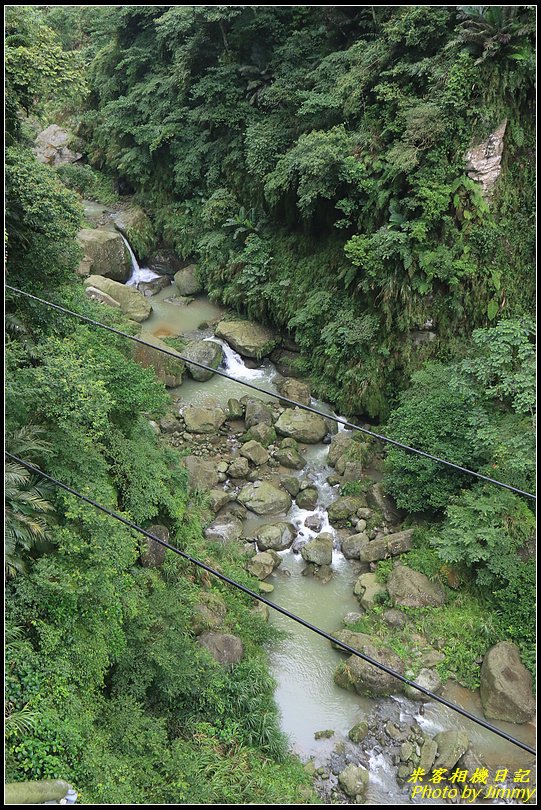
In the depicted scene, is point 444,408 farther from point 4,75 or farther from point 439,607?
point 4,75

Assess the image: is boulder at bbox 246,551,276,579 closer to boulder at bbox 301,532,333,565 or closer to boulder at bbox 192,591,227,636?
boulder at bbox 301,532,333,565

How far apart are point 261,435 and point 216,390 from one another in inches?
101

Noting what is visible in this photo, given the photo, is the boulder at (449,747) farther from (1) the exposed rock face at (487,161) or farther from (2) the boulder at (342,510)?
(1) the exposed rock face at (487,161)

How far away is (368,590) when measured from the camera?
1116 cm

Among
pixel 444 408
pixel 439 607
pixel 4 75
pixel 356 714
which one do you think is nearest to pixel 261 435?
pixel 444 408

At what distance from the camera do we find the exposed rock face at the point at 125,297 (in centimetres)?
1784

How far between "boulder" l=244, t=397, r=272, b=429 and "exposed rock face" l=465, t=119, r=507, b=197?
292 inches

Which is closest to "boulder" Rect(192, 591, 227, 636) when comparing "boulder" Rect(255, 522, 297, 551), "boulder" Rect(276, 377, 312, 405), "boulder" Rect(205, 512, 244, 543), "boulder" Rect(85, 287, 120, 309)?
"boulder" Rect(205, 512, 244, 543)

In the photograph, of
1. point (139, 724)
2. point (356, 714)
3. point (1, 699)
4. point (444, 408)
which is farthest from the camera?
point (444, 408)

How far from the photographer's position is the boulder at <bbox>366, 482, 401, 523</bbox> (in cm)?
1255

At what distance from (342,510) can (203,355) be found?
6.48m

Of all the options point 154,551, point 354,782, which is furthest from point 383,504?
point 354,782

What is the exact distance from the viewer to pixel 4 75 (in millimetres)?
8664

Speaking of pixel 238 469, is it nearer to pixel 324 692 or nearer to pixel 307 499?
pixel 307 499
